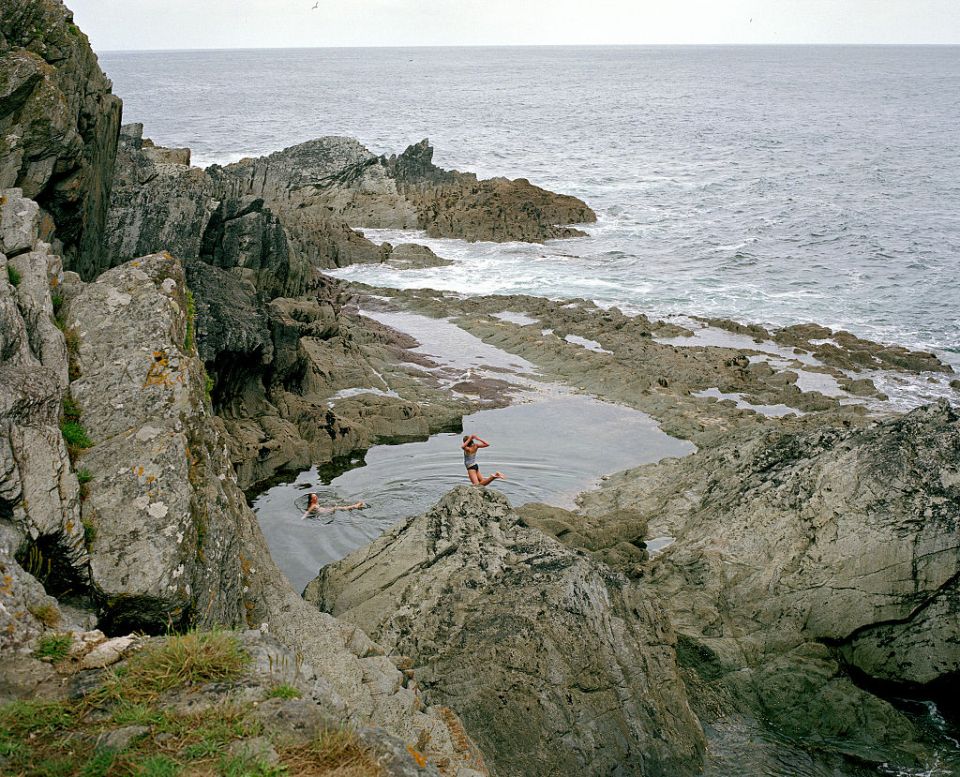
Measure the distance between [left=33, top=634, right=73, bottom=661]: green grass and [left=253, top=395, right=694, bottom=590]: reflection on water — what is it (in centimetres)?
789

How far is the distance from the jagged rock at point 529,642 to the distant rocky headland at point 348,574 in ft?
0.10

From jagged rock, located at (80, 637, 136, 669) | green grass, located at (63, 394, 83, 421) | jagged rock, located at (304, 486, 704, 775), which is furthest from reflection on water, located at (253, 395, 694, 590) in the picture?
jagged rock, located at (80, 637, 136, 669)

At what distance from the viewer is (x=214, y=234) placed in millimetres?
23859

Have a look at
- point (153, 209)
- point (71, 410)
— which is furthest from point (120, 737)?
point (153, 209)

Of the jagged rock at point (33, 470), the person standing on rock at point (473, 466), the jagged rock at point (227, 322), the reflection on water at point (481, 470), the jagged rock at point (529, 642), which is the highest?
the jagged rock at point (33, 470)

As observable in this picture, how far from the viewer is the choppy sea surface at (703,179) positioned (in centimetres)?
3859

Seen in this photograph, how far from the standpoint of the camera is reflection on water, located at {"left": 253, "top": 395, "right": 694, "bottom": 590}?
1582cm

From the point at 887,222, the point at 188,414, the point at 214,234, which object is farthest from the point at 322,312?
the point at 887,222

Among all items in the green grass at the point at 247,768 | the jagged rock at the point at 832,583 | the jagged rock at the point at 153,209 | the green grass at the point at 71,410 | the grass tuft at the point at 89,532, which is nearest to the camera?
the green grass at the point at 247,768

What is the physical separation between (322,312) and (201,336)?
896 centimetres

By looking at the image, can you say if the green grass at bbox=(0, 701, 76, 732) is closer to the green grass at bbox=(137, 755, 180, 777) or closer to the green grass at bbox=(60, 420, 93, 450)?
the green grass at bbox=(137, 755, 180, 777)

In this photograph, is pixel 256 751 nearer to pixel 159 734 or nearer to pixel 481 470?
pixel 159 734

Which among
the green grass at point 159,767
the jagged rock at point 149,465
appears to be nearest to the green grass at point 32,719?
the green grass at point 159,767

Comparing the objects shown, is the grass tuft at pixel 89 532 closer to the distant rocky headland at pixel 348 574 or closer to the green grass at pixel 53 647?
the distant rocky headland at pixel 348 574
